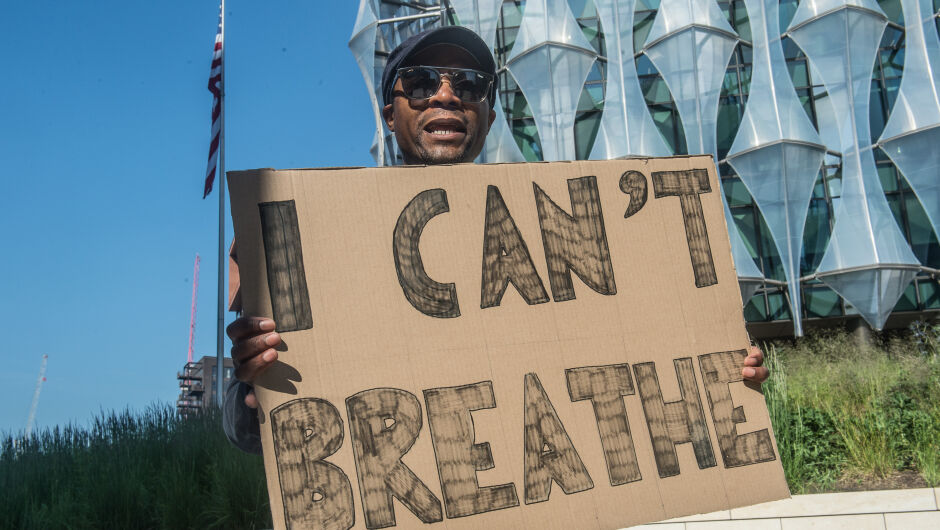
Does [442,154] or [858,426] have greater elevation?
[442,154]

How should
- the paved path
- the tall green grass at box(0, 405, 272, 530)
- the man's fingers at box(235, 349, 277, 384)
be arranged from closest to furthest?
the man's fingers at box(235, 349, 277, 384)
the paved path
the tall green grass at box(0, 405, 272, 530)

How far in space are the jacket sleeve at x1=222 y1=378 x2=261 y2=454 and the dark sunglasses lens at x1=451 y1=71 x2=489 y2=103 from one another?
3.62ft

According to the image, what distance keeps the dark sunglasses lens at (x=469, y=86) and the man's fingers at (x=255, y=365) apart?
1.05 metres

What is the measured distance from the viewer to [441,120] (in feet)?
7.41

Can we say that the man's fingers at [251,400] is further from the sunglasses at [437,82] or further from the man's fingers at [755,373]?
the man's fingers at [755,373]

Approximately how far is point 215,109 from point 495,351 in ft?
47.2

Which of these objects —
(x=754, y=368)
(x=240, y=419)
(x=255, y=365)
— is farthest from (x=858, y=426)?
(x=255, y=365)

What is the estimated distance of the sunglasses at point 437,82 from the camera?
2.30m

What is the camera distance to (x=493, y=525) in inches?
69.2

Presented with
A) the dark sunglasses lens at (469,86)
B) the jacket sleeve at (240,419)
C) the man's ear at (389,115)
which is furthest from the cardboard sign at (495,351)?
the man's ear at (389,115)

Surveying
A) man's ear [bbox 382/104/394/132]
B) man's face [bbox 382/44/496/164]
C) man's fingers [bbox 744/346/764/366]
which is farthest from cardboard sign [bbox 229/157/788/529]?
man's ear [bbox 382/104/394/132]

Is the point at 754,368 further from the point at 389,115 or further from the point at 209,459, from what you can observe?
the point at 209,459

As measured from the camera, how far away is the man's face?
Answer: 7.39 feet

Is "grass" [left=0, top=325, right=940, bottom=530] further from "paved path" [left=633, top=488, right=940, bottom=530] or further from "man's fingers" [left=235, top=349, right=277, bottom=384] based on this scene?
"man's fingers" [left=235, top=349, right=277, bottom=384]
